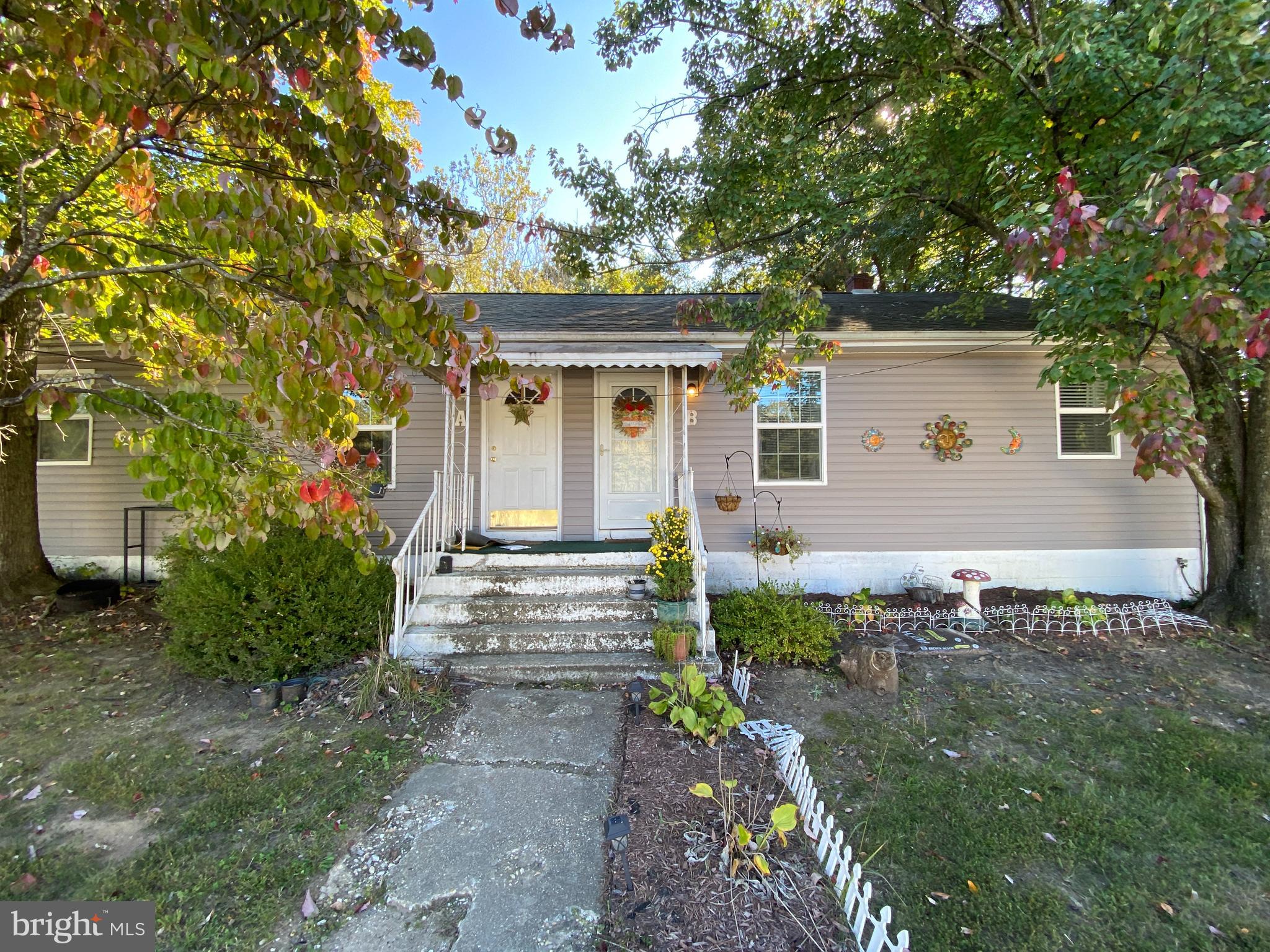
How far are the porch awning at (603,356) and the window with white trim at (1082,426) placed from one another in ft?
15.2

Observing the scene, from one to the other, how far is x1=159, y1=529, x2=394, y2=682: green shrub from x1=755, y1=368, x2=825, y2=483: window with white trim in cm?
463

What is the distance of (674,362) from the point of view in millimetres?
5340

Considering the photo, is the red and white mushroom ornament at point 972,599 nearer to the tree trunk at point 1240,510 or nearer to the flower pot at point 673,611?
the tree trunk at point 1240,510

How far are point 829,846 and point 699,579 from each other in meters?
2.23

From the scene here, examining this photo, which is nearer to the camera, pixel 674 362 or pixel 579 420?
pixel 674 362

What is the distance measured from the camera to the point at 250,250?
185 cm

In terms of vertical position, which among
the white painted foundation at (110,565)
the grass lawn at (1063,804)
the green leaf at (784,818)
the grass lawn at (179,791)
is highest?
the white painted foundation at (110,565)

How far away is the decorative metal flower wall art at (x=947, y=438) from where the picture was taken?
20.9ft

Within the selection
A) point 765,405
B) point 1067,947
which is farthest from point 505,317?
point 1067,947

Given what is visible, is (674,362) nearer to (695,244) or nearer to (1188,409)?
(695,244)

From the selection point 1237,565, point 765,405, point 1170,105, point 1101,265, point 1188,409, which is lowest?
point 1237,565

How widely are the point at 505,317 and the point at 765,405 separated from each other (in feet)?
12.3

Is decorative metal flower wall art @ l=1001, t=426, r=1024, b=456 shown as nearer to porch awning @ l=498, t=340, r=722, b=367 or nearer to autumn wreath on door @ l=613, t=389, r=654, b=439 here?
porch awning @ l=498, t=340, r=722, b=367

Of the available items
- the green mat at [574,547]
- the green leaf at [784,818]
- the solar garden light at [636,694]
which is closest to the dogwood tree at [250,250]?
the green leaf at [784,818]
